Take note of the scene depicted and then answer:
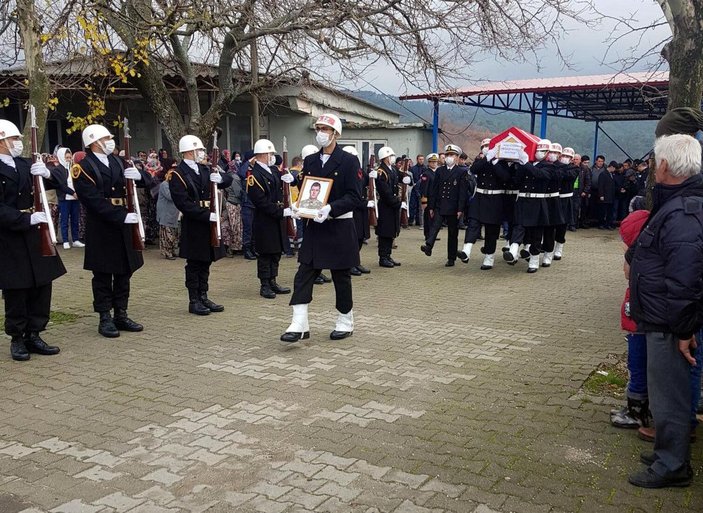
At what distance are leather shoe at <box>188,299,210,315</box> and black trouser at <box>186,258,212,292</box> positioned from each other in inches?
5.7

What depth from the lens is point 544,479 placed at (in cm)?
366

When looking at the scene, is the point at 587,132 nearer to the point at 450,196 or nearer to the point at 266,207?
the point at 450,196

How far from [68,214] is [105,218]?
7.67 meters

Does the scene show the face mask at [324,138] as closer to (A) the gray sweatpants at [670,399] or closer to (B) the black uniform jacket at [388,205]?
(A) the gray sweatpants at [670,399]

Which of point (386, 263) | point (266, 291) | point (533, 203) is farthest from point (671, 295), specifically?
point (386, 263)

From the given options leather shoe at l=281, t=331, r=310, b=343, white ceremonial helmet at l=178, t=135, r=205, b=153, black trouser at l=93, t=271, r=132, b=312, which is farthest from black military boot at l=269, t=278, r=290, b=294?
leather shoe at l=281, t=331, r=310, b=343

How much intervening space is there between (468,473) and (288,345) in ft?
9.67

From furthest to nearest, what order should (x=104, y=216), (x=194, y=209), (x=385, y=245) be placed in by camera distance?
(x=385, y=245) < (x=194, y=209) < (x=104, y=216)

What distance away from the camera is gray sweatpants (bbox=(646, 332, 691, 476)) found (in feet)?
11.4

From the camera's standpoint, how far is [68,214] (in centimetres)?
1348

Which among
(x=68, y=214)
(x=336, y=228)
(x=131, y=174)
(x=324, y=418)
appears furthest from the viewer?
(x=68, y=214)

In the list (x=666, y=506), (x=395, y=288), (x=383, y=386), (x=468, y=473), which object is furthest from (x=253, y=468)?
(x=395, y=288)

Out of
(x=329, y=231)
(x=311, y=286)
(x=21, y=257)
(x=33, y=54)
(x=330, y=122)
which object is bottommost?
(x=311, y=286)

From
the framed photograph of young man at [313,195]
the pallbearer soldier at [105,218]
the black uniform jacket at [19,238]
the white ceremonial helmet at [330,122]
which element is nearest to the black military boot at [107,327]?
the pallbearer soldier at [105,218]
